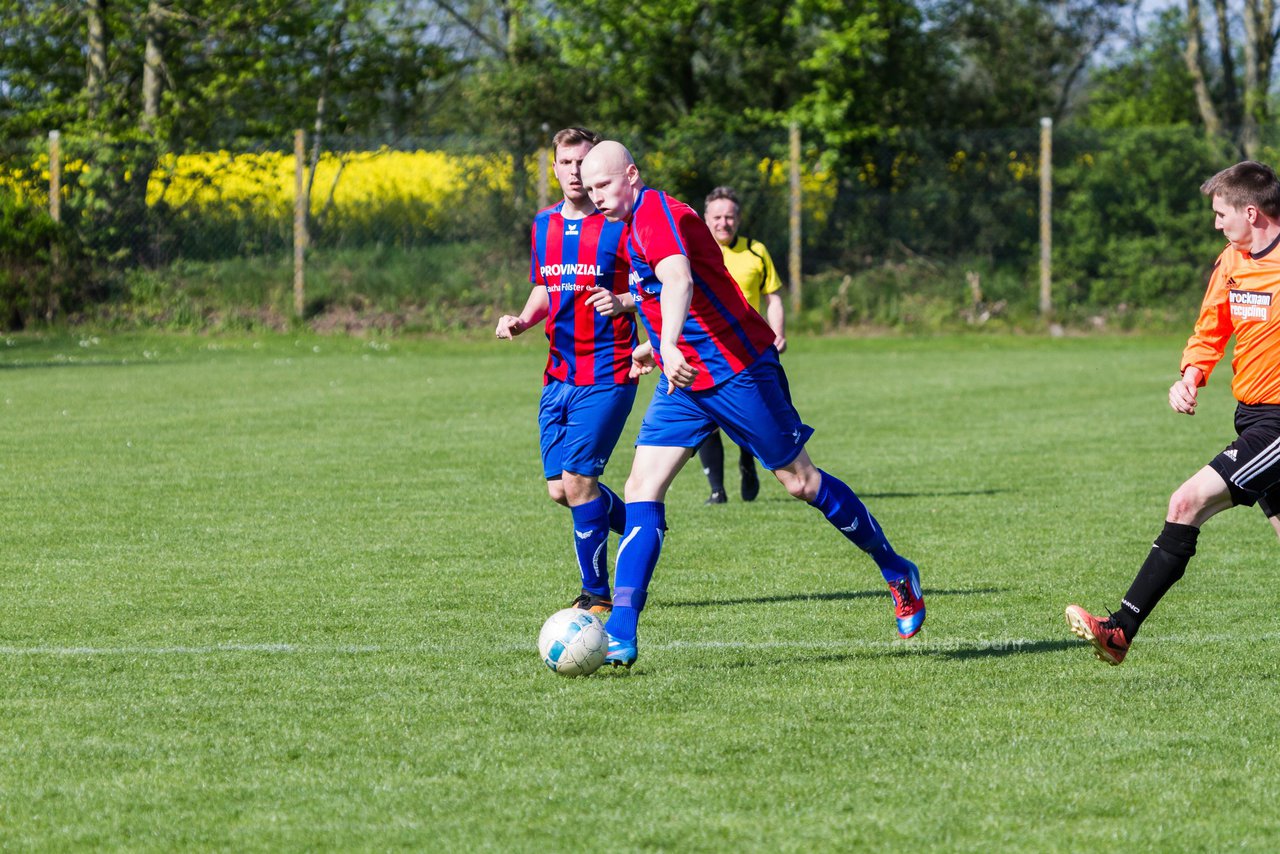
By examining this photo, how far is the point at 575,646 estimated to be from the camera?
19.4 ft

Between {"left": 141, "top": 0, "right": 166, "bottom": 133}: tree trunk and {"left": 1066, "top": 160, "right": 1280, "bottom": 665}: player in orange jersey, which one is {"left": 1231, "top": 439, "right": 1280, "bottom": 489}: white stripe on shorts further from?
{"left": 141, "top": 0, "right": 166, "bottom": 133}: tree trunk

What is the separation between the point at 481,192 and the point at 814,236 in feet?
16.8

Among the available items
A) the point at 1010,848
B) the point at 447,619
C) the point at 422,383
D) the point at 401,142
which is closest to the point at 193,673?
the point at 447,619

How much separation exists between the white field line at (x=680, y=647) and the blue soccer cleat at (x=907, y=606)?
0.06 meters

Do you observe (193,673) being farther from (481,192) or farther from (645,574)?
(481,192)

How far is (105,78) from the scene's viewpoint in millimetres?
31781

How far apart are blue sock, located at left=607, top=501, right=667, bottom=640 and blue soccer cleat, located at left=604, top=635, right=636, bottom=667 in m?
0.02

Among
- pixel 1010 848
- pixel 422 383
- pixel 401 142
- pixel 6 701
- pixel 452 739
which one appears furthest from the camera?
pixel 401 142

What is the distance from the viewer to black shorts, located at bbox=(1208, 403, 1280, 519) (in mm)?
5996

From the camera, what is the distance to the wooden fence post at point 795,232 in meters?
27.3

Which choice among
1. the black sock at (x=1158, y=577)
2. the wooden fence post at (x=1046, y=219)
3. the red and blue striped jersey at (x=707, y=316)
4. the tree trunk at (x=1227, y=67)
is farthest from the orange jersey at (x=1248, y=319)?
the tree trunk at (x=1227, y=67)

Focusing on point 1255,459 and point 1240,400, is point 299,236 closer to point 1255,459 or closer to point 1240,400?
point 1240,400

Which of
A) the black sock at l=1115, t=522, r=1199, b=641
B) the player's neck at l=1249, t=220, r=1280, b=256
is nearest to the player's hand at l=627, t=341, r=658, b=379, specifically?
the black sock at l=1115, t=522, r=1199, b=641

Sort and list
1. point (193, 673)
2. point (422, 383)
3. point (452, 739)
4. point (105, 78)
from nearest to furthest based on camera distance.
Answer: point (452, 739), point (193, 673), point (422, 383), point (105, 78)
